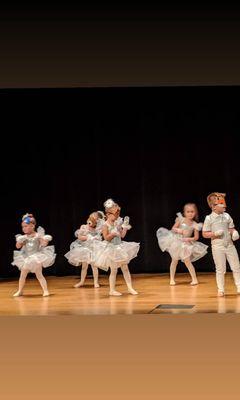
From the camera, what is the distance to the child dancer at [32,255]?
26.6 feet

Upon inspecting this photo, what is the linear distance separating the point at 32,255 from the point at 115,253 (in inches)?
37.8

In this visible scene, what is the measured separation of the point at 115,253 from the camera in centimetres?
794

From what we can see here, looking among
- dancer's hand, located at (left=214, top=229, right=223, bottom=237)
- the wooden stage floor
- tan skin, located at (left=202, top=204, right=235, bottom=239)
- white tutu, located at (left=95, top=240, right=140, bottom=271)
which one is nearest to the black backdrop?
the wooden stage floor

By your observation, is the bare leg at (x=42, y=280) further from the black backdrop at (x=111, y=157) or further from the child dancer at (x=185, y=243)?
the black backdrop at (x=111, y=157)

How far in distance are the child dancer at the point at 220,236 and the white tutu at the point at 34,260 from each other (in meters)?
1.79

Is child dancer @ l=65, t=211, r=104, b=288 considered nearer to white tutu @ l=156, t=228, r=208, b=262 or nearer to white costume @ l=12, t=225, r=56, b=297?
white costume @ l=12, t=225, r=56, b=297

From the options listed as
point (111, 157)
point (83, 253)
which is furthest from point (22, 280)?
point (111, 157)

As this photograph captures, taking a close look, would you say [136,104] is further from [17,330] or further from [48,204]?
Answer: [17,330]

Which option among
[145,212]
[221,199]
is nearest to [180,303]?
[221,199]

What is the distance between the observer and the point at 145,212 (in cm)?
1070

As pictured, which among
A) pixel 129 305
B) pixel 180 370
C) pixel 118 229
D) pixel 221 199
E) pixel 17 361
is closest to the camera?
pixel 180 370

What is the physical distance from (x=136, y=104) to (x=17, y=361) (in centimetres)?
669

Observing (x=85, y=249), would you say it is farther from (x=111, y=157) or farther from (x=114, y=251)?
(x=111, y=157)

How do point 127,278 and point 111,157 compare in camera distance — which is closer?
point 127,278
